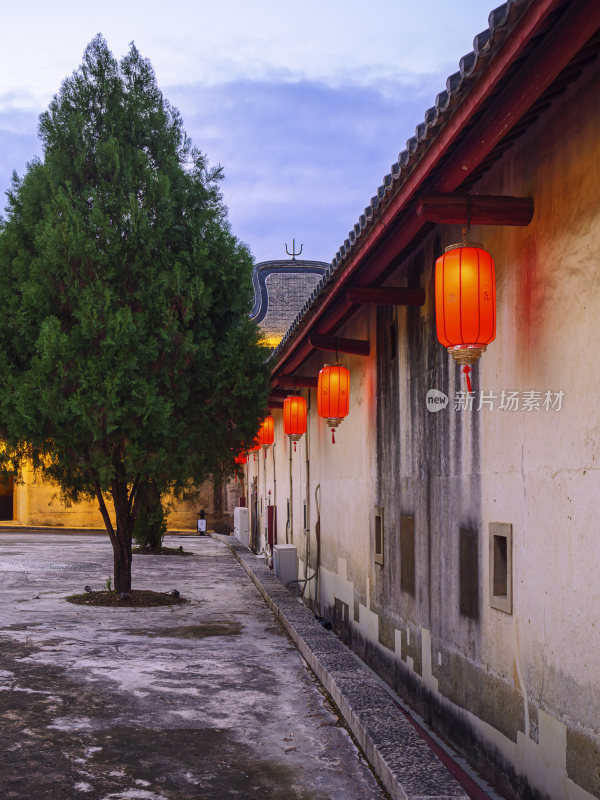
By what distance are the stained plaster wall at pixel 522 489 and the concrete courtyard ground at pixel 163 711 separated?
97cm

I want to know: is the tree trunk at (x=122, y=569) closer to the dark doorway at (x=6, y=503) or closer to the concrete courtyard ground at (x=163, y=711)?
the concrete courtyard ground at (x=163, y=711)

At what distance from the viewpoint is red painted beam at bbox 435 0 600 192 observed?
3.56 m

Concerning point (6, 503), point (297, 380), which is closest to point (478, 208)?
point (297, 380)

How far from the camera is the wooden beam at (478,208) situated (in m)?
5.18

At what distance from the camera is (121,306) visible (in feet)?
37.2

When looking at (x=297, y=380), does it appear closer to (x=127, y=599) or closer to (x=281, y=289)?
(x=127, y=599)

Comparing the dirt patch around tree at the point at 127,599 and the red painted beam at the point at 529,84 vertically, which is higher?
the red painted beam at the point at 529,84

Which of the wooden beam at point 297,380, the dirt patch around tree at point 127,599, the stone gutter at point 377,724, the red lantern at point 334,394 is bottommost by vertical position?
the dirt patch around tree at point 127,599

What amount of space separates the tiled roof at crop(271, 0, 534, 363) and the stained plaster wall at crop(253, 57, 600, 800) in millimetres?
682

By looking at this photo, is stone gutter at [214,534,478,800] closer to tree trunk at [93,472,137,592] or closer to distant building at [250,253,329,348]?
tree trunk at [93,472,137,592]

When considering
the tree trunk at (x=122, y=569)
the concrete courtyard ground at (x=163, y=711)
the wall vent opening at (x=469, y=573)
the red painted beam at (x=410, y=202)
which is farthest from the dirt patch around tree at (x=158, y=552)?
the wall vent opening at (x=469, y=573)

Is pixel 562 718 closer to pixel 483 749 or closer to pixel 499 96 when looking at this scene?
pixel 483 749

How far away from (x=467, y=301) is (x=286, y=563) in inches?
447

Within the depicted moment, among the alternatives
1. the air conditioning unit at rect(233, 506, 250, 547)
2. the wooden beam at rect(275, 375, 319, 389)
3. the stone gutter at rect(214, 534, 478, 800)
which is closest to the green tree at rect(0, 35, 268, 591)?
the wooden beam at rect(275, 375, 319, 389)
